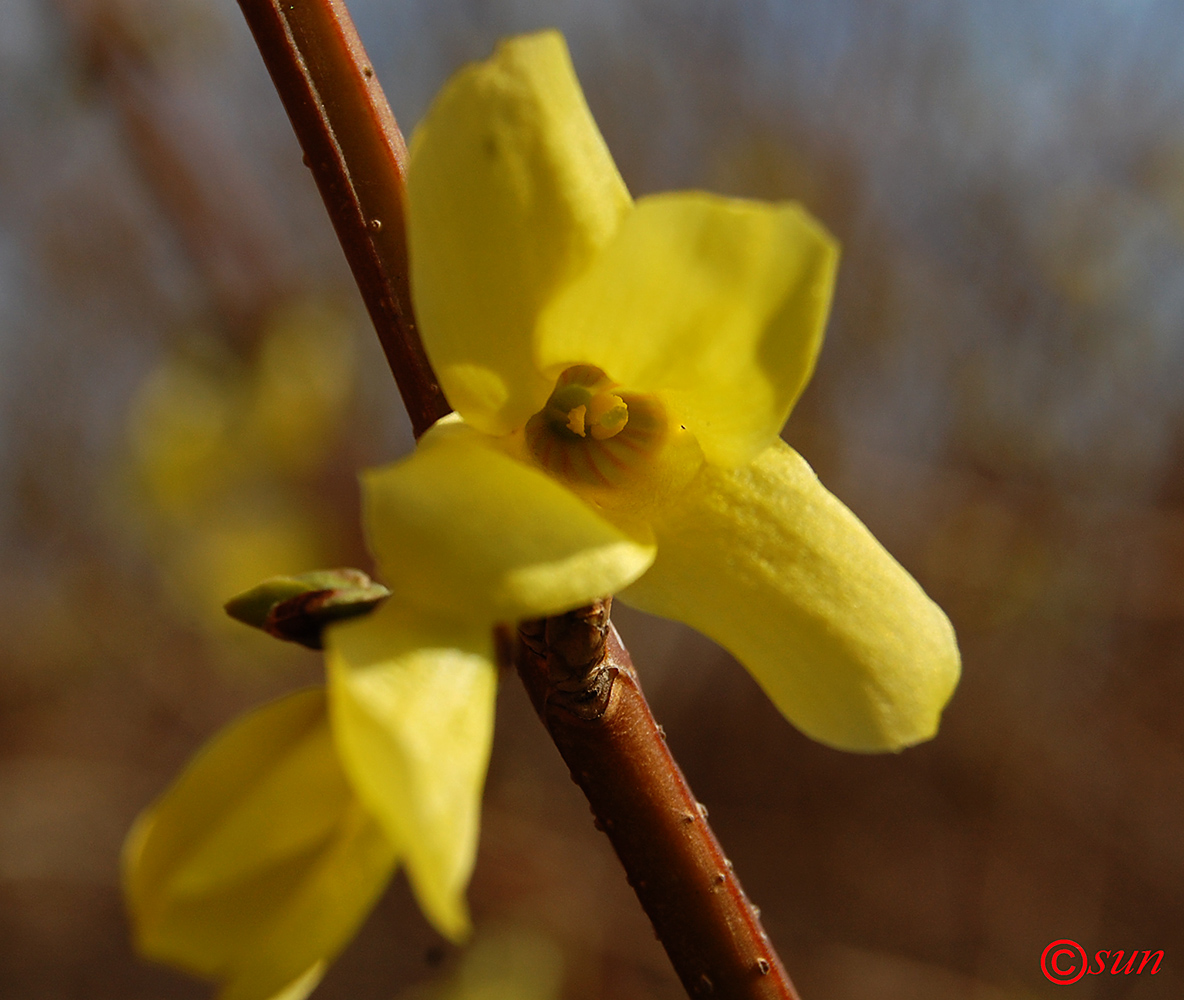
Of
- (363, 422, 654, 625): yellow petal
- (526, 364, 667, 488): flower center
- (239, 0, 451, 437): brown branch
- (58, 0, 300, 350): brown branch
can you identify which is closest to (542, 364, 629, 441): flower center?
(526, 364, 667, 488): flower center

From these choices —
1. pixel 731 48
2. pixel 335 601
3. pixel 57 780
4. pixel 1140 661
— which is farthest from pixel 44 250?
pixel 1140 661

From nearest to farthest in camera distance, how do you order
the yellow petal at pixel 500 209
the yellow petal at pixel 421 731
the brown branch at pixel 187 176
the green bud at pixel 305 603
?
the yellow petal at pixel 421 731 < the yellow petal at pixel 500 209 < the green bud at pixel 305 603 < the brown branch at pixel 187 176

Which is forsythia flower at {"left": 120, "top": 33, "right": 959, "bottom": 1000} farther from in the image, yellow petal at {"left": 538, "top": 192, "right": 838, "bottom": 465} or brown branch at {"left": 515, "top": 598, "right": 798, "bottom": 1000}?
brown branch at {"left": 515, "top": 598, "right": 798, "bottom": 1000}

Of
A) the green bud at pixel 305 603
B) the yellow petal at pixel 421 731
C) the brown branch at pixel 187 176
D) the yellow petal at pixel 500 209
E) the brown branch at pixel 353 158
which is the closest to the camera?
the yellow petal at pixel 421 731

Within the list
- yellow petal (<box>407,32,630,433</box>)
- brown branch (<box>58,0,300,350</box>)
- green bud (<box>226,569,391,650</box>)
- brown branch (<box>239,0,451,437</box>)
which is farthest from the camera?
brown branch (<box>58,0,300,350</box>)

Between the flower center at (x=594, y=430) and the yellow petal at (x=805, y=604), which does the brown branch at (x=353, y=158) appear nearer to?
the flower center at (x=594, y=430)

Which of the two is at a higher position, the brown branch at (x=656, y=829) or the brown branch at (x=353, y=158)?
the brown branch at (x=353, y=158)

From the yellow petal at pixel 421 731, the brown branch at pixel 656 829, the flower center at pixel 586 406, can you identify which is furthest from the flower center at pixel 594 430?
the yellow petal at pixel 421 731
